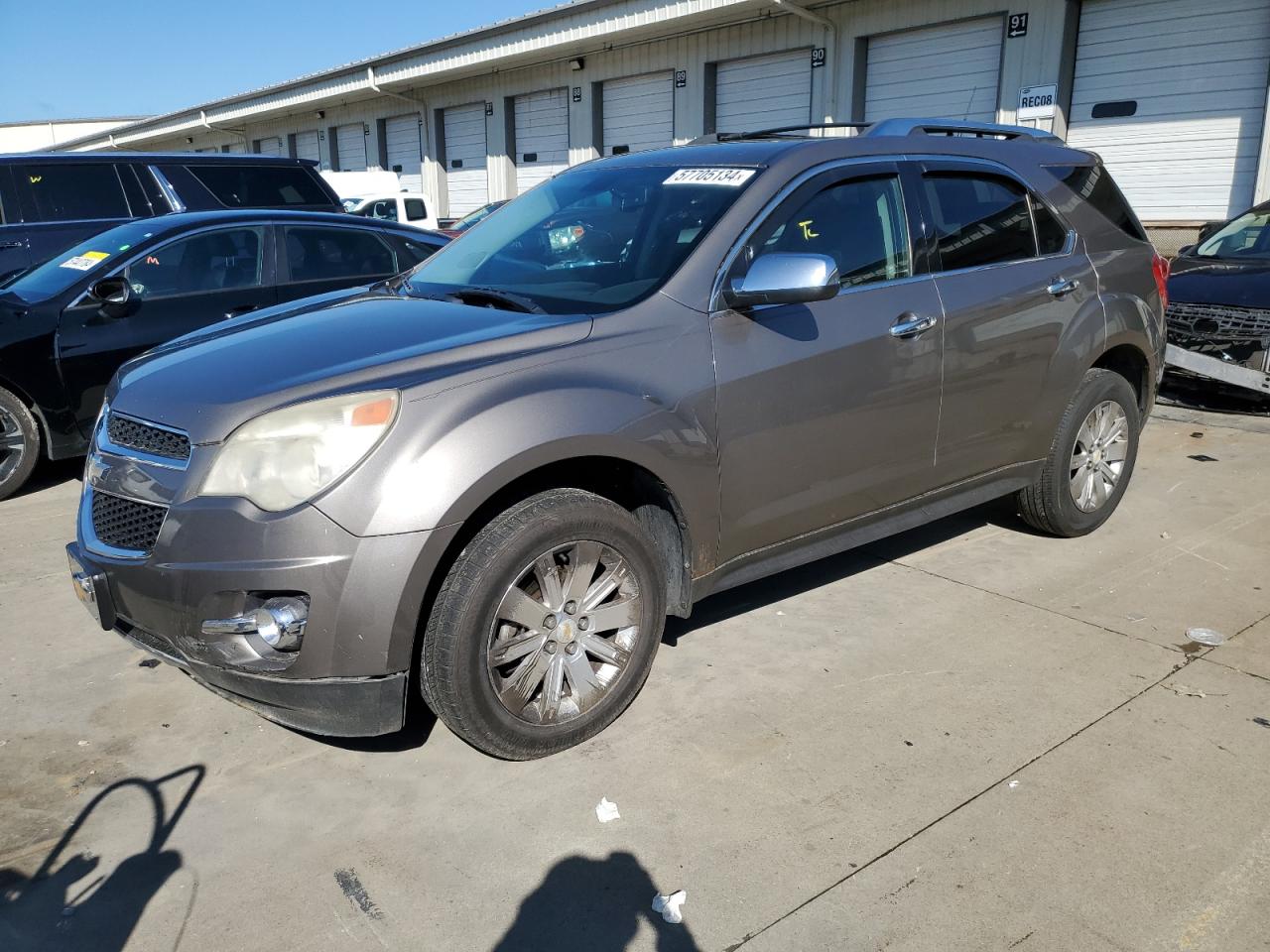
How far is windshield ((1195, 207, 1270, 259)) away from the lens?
26.5 ft

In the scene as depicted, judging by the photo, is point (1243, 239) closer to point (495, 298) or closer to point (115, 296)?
point (495, 298)

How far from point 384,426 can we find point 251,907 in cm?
123

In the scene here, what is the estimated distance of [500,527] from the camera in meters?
2.79

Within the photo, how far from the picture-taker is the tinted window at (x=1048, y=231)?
14.4 ft

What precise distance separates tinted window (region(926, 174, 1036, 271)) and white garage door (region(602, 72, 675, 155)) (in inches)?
547

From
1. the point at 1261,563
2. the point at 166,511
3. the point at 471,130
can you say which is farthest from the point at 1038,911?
the point at 471,130

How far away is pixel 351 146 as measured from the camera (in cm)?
2806

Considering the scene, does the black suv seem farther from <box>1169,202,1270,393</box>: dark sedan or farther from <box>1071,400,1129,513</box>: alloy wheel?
<box>1169,202,1270,393</box>: dark sedan

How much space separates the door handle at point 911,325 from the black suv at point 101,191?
24.0 feet

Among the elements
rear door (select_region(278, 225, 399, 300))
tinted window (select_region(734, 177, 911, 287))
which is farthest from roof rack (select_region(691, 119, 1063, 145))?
Result: rear door (select_region(278, 225, 399, 300))

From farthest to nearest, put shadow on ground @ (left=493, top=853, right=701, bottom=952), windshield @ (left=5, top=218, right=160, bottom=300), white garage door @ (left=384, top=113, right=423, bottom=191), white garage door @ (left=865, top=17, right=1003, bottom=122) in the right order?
white garage door @ (left=384, top=113, right=423, bottom=191) → white garage door @ (left=865, top=17, right=1003, bottom=122) → windshield @ (left=5, top=218, right=160, bottom=300) → shadow on ground @ (left=493, top=853, right=701, bottom=952)

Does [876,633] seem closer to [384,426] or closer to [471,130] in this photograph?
[384,426]

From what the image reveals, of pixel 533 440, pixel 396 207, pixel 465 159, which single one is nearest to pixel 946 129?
pixel 533 440

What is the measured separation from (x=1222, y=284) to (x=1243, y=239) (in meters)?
1.08
